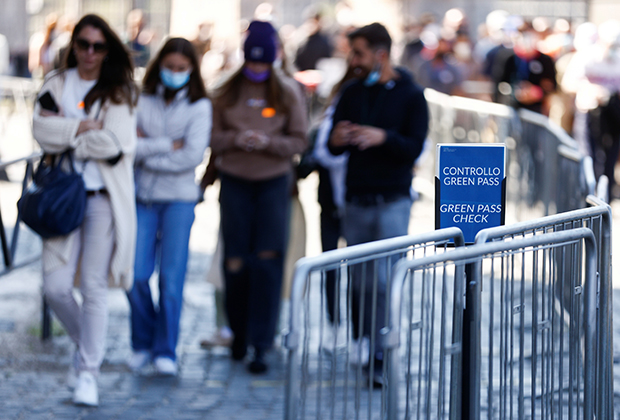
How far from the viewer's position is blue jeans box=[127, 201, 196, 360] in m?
6.26

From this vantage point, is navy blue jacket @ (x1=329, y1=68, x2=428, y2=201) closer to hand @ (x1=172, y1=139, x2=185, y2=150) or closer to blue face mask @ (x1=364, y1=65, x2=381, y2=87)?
blue face mask @ (x1=364, y1=65, x2=381, y2=87)

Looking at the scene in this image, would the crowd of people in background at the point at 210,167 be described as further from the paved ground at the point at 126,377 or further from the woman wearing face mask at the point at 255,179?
the paved ground at the point at 126,377

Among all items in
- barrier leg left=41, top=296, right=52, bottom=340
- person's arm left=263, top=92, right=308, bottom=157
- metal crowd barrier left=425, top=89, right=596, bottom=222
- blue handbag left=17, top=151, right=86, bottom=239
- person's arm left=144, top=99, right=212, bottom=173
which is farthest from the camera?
metal crowd barrier left=425, top=89, right=596, bottom=222

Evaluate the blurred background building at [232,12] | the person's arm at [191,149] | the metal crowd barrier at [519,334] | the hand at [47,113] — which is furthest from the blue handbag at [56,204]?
the blurred background building at [232,12]

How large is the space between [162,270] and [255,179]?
0.79 metres

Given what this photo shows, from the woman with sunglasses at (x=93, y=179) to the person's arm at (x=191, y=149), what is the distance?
0.42 meters

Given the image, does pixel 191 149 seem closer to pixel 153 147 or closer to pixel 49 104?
pixel 153 147

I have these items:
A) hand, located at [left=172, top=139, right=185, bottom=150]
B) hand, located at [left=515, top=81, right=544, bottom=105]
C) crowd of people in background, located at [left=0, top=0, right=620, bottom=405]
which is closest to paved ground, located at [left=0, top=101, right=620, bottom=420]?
crowd of people in background, located at [left=0, top=0, right=620, bottom=405]

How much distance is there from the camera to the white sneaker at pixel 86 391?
550 cm

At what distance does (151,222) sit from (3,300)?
7.15 feet

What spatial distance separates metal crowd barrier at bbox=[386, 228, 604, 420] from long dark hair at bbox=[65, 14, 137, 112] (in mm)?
2391

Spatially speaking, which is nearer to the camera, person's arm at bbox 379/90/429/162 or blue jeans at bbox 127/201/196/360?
person's arm at bbox 379/90/429/162

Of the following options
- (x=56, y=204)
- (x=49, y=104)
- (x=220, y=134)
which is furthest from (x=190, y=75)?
(x=56, y=204)

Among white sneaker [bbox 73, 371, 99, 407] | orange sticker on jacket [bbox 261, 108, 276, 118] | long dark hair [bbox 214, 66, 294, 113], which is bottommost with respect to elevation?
white sneaker [bbox 73, 371, 99, 407]
